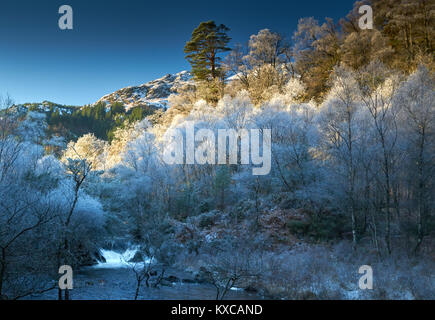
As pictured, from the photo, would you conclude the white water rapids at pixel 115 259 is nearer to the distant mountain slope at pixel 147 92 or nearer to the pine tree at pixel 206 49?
the pine tree at pixel 206 49

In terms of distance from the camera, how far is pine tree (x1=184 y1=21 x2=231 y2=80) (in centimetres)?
4516

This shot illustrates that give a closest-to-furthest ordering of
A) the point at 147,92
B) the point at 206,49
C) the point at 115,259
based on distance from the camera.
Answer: the point at 115,259 < the point at 206,49 < the point at 147,92

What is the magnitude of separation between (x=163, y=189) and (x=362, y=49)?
26158 millimetres

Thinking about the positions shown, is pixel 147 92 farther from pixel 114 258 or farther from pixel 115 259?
pixel 115 259

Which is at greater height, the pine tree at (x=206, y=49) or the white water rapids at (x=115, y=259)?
the pine tree at (x=206, y=49)

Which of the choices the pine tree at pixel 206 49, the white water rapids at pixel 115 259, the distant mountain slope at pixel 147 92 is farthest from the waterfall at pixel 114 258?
the distant mountain slope at pixel 147 92

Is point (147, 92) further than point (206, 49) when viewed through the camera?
Yes

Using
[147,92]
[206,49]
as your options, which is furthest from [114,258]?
[147,92]

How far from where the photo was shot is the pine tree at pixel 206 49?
45156 millimetres

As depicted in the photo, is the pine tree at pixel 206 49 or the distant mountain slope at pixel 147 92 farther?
the distant mountain slope at pixel 147 92

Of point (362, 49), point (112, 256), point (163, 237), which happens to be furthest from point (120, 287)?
point (362, 49)

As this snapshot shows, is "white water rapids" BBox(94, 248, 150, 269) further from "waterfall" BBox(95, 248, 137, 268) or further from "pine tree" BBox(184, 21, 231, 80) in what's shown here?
"pine tree" BBox(184, 21, 231, 80)

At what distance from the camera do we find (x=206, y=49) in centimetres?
4584

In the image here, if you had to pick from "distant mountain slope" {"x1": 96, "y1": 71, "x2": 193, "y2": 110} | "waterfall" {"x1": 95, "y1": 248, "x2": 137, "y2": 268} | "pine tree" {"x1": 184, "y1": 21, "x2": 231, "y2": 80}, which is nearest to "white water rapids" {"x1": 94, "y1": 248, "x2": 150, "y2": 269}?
"waterfall" {"x1": 95, "y1": 248, "x2": 137, "y2": 268}
